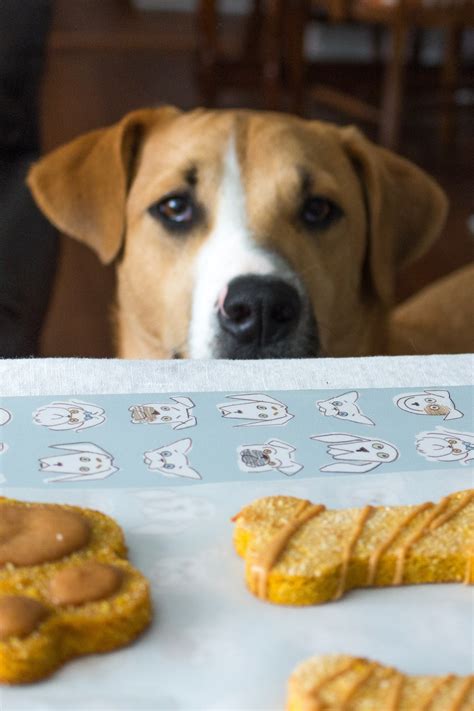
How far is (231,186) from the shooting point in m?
1.53

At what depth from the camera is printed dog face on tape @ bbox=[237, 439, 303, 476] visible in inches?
31.3

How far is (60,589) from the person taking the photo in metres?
0.62

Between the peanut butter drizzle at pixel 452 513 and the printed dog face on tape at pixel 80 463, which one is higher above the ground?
the printed dog face on tape at pixel 80 463

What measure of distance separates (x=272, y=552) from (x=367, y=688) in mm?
135

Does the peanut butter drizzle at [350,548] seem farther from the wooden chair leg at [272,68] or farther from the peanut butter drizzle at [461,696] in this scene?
the wooden chair leg at [272,68]

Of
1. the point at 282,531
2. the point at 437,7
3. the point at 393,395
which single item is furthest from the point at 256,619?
the point at 437,7

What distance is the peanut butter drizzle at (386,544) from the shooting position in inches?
26.4

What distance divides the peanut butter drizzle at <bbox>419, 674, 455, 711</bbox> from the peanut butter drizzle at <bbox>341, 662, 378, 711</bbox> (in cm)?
3

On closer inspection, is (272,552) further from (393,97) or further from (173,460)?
(393,97)

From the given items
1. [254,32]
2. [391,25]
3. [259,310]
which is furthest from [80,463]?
[254,32]

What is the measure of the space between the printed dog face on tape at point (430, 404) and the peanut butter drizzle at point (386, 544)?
0.60 ft

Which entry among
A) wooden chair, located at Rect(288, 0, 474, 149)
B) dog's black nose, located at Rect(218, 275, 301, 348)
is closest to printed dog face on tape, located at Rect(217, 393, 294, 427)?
dog's black nose, located at Rect(218, 275, 301, 348)

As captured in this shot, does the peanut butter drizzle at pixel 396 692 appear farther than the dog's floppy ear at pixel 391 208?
No

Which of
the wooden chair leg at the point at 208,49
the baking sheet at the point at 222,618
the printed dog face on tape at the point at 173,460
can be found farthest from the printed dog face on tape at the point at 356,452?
the wooden chair leg at the point at 208,49
